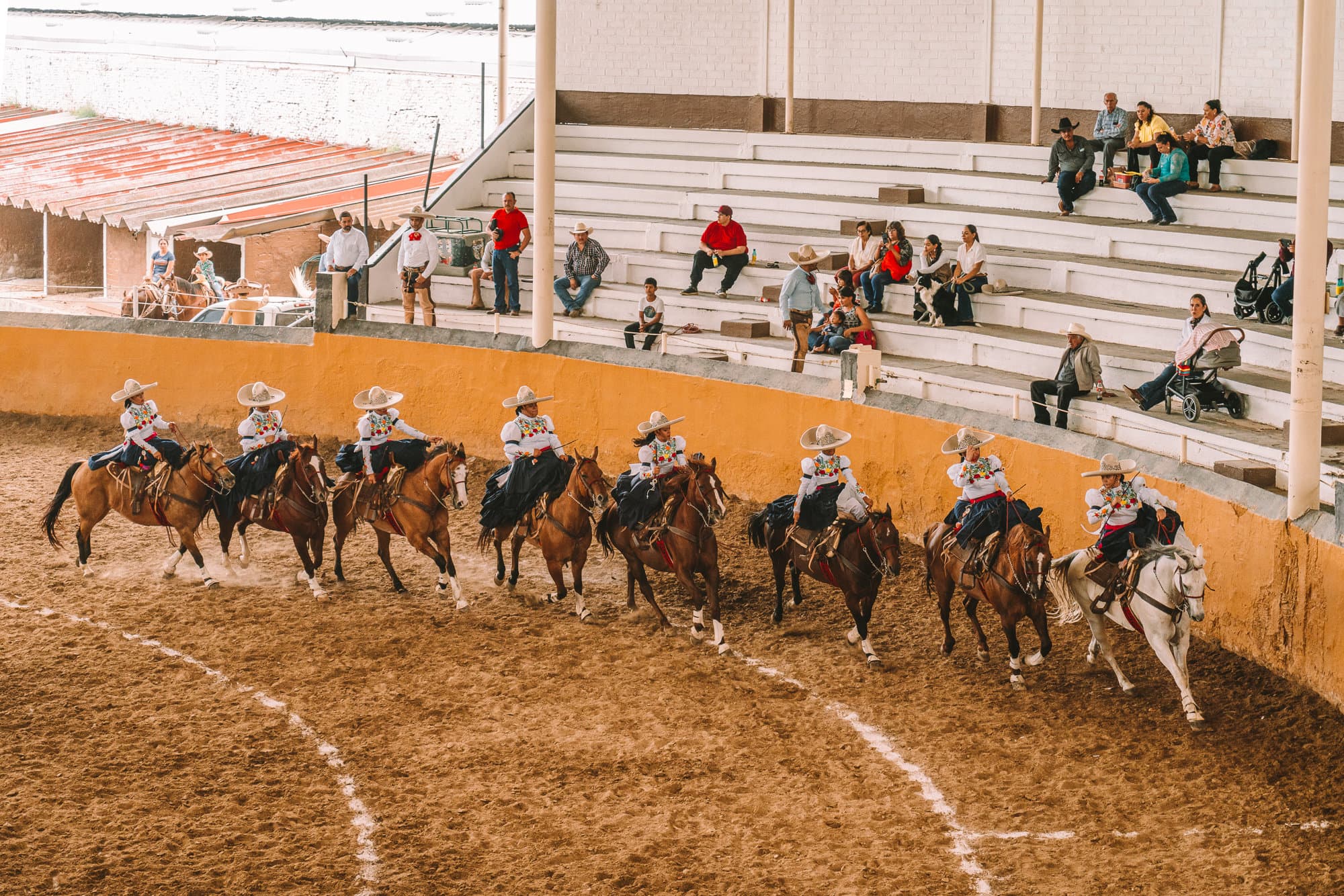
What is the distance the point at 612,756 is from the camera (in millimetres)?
11531

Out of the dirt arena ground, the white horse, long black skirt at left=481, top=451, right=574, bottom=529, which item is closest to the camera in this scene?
the dirt arena ground

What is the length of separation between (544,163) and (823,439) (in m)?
6.95

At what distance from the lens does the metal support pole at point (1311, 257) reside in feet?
38.9

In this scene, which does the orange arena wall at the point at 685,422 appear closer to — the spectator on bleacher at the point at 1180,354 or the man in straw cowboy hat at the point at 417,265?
the man in straw cowboy hat at the point at 417,265

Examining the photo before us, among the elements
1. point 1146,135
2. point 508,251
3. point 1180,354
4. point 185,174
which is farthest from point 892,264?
point 185,174

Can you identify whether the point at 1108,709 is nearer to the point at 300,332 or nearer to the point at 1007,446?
the point at 1007,446

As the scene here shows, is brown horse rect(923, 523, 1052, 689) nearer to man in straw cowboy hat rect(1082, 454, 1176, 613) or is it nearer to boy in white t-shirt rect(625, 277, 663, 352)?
man in straw cowboy hat rect(1082, 454, 1176, 613)

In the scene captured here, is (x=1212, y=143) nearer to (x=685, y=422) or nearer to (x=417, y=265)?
(x=685, y=422)

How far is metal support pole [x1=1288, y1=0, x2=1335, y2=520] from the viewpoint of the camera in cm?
1186

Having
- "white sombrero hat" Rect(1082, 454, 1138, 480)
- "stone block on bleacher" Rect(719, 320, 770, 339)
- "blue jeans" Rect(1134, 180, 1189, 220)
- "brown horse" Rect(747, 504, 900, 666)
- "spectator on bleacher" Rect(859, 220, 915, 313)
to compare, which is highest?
"blue jeans" Rect(1134, 180, 1189, 220)

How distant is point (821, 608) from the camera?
1482 cm

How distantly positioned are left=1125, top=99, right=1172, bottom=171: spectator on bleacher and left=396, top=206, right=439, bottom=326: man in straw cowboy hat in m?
8.95

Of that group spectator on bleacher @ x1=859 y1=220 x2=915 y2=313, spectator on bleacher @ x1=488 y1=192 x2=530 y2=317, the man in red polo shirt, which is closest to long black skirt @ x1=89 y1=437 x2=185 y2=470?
spectator on bleacher @ x1=488 y1=192 x2=530 y2=317

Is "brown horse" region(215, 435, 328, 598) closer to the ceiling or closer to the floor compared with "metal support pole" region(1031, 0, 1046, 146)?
closer to the floor
